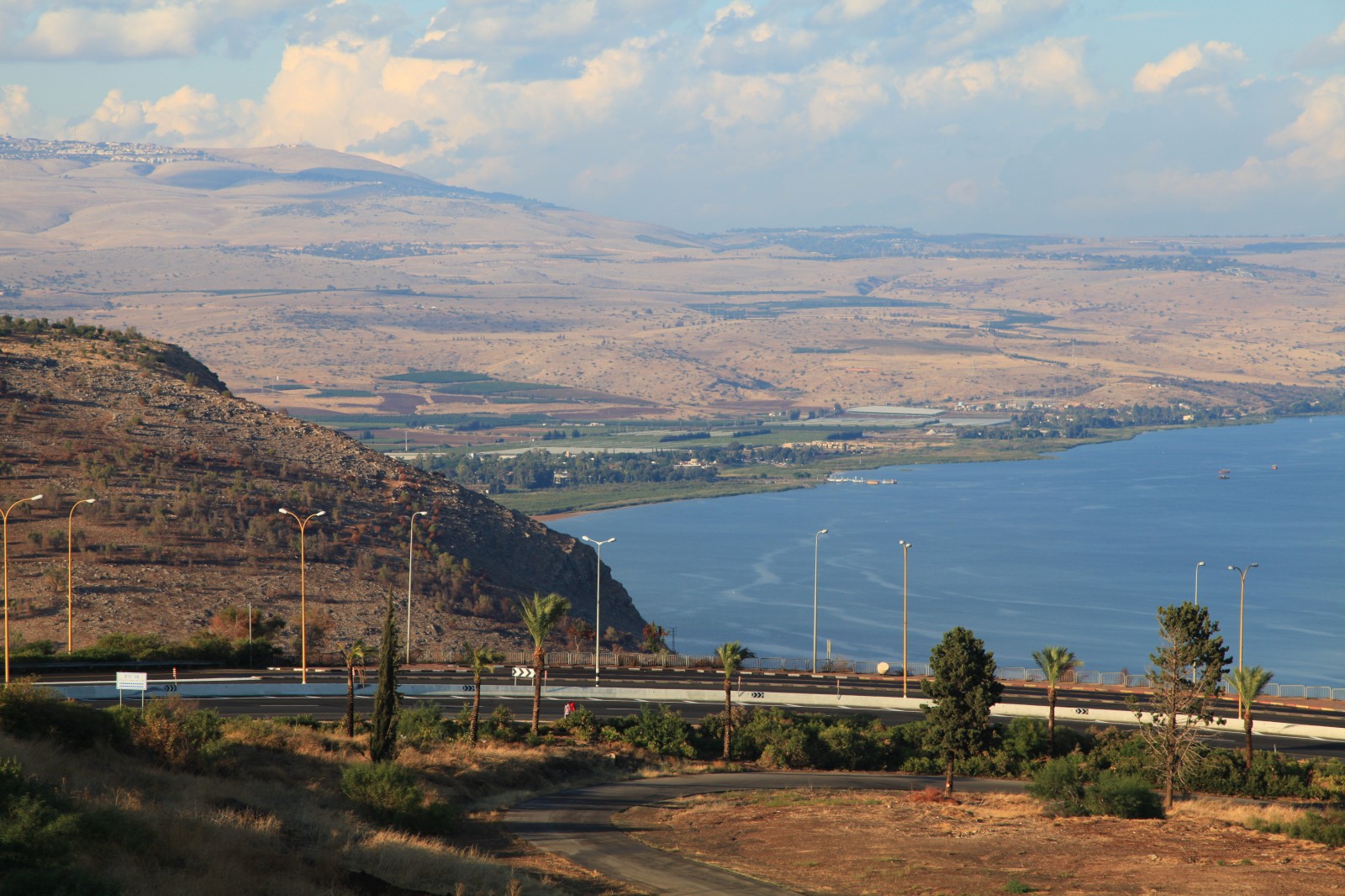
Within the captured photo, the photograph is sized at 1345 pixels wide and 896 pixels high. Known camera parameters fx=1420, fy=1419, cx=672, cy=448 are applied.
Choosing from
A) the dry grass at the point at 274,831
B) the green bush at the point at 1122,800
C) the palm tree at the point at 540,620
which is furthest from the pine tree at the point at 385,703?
the green bush at the point at 1122,800

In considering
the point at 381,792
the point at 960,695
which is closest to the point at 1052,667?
the point at 960,695

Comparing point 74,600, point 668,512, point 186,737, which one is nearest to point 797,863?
point 186,737

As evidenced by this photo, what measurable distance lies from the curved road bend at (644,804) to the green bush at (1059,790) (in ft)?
10.7

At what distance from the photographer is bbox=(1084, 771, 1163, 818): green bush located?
3438 centimetres

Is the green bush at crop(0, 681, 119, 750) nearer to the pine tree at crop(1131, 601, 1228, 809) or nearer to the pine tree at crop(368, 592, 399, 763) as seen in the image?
the pine tree at crop(368, 592, 399, 763)

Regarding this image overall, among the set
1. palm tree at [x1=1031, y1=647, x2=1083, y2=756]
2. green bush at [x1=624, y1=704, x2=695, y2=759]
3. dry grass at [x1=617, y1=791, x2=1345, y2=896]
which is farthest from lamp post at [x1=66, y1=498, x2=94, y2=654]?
palm tree at [x1=1031, y1=647, x2=1083, y2=756]

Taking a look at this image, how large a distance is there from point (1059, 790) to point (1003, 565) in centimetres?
10379

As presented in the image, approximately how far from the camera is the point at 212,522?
270 ft

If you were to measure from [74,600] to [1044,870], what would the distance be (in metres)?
53.0

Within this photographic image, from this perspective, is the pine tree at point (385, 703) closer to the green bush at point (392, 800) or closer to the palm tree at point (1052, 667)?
the green bush at point (392, 800)

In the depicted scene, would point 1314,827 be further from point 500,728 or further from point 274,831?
point 274,831

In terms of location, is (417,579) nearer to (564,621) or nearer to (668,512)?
(564,621)

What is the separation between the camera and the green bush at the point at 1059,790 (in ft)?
113

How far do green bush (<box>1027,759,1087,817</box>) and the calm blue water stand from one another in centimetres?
5946
